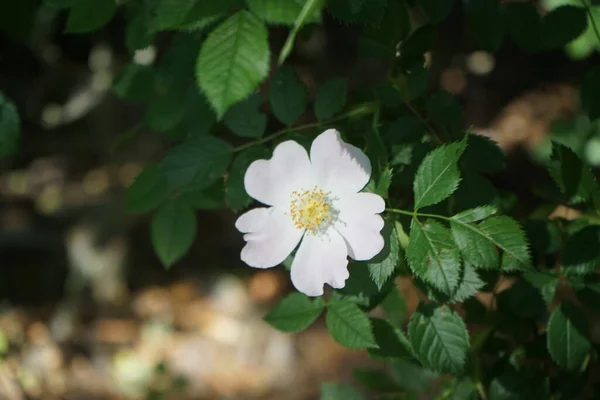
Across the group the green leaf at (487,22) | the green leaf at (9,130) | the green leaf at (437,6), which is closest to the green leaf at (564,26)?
the green leaf at (487,22)

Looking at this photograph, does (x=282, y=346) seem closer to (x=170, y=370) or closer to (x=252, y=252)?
(x=170, y=370)

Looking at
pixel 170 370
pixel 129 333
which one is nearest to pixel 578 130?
pixel 170 370

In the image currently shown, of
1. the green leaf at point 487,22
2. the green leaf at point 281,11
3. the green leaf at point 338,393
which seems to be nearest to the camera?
the green leaf at point 281,11

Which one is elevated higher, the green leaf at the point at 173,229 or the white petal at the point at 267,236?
the white petal at the point at 267,236

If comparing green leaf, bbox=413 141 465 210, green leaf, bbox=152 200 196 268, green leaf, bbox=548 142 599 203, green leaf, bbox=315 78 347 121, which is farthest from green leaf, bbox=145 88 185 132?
green leaf, bbox=548 142 599 203

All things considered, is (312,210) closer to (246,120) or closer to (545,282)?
(246,120)

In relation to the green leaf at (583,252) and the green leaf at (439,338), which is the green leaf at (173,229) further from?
the green leaf at (583,252)
